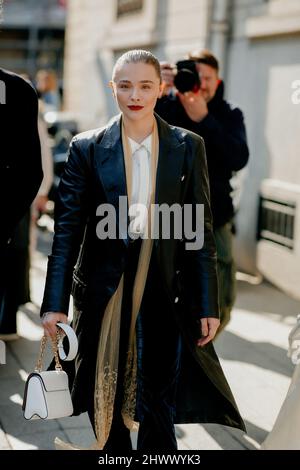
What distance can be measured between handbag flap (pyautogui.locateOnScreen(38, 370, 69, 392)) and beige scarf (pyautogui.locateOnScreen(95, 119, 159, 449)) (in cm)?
20

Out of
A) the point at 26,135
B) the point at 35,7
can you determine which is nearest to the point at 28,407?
the point at 26,135

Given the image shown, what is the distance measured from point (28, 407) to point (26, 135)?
1074 mm

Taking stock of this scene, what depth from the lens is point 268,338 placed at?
20.8ft

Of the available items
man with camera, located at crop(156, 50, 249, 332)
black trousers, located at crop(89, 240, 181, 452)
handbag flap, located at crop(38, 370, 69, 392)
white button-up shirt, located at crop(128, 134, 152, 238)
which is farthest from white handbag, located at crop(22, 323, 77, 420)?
man with camera, located at crop(156, 50, 249, 332)

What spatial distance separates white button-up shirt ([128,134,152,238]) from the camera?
326 centimetres

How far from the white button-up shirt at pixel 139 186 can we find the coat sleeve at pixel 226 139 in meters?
1.35

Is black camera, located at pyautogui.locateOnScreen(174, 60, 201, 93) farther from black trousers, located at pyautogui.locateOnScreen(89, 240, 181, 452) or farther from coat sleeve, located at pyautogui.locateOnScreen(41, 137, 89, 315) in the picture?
black trousers, located at pyautogui.locateOnScreen(89, 240, 181, 452)

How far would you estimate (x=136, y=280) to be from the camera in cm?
329

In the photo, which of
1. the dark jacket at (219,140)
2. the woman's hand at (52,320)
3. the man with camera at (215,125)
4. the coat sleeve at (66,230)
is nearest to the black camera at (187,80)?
the man with camera at (215,125)

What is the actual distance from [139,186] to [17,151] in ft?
1.67

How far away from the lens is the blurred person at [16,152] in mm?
3230

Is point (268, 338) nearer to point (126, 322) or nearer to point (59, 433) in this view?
point (59, 433)
